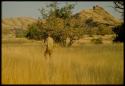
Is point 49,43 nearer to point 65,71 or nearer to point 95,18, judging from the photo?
point 65,71

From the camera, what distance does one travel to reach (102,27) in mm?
40000

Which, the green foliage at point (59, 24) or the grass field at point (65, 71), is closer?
the grass field at point (65, 71)

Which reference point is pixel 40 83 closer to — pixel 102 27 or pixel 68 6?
pixel 68 6

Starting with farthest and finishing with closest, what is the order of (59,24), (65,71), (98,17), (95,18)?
(98,17) < (95,18) < (59,24) < (65,71)

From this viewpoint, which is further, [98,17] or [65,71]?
[98,17]

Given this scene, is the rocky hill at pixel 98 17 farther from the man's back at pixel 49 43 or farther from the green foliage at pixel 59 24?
the man's back at pixel 49 43

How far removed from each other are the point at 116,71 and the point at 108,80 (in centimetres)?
54

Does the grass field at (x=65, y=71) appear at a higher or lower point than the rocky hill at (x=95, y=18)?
higher

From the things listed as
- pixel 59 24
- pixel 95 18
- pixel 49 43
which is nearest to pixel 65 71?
pixel 49 43

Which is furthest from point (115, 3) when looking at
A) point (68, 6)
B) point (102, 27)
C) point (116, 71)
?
point (102, 27)

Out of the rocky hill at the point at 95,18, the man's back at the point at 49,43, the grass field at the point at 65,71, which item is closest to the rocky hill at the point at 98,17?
the rocky hill at the point at 95,18

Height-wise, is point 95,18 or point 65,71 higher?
point 65,71

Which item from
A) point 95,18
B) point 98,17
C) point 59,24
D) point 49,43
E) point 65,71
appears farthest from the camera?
point 98,17

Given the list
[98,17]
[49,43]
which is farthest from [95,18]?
[49,43]
